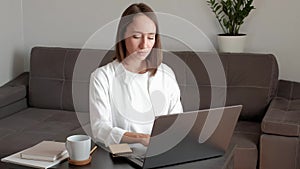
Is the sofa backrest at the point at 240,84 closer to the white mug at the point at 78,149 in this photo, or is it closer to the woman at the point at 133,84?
the woman at the point at 133,84

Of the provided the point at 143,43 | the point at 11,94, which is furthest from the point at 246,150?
the point at 11,94

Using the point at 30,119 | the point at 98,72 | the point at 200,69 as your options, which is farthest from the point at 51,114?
the point at 98,72

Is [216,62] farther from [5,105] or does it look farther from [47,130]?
[5,105]

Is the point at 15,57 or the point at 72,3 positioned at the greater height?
the point at 72,3

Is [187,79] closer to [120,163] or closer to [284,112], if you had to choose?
[284,112]

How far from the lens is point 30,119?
3.11 m

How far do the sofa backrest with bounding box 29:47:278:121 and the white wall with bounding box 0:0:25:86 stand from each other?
0.33 m

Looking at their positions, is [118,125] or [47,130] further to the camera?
A: [47,130]

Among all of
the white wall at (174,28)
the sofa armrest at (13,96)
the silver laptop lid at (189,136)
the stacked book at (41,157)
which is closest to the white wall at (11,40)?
the white wall at (174,28)

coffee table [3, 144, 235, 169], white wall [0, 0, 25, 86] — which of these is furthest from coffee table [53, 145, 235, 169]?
white wall [0, 0, 25, 86]

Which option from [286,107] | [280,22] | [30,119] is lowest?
[30,119]

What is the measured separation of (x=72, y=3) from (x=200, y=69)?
1.25m

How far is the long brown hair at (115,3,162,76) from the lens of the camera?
193 cm

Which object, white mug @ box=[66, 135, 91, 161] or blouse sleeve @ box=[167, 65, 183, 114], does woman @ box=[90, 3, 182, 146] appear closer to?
blouse sleeve @ box=[167, 65, 183, 114]
